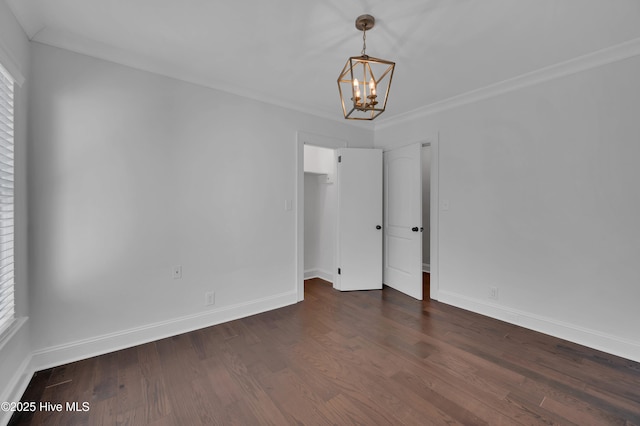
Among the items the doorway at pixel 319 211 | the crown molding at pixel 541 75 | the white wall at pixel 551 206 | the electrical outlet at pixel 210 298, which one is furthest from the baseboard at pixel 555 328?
the electrical outlet at pixel 210 298

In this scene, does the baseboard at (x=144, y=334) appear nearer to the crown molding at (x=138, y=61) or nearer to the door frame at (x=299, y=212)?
the door frame at (x=299, y=212)

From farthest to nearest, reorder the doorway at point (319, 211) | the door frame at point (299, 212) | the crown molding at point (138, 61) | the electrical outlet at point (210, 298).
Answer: the doorway at point (319, 211) → the door frame at point (299, 212) → the electrical outlet at point (210, 298) → the crown molding at point (138, 61)

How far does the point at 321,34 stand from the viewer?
2074mm

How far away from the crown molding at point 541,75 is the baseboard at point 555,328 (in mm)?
2222

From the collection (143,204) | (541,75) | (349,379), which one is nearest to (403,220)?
(541,75)

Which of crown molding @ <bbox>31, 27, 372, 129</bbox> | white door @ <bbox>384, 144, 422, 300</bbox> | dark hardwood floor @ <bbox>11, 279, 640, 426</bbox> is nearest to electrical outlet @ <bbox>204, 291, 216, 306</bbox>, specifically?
dark hardwood floor @ <bbox>11, 279, 640, 426</bbox>

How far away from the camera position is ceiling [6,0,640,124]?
1.80m

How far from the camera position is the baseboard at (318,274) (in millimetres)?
4425

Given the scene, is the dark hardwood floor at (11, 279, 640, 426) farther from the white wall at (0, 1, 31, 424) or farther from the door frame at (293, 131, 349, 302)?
the door frame at (293, 131, 349, 302)

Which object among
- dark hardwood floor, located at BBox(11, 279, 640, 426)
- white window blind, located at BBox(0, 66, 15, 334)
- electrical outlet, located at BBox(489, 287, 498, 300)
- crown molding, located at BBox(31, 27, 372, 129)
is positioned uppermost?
crown molding, located at BBox(31, 27, 372, 129)

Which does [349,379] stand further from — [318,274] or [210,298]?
[318,274]

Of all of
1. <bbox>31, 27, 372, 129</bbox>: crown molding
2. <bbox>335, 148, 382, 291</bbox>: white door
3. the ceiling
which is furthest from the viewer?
<bbox>335, 148, 382, 291</bbox>: white door

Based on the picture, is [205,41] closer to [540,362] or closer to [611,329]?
[540,362]

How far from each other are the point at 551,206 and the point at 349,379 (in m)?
2.37
